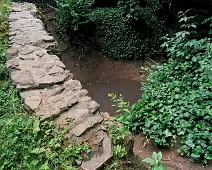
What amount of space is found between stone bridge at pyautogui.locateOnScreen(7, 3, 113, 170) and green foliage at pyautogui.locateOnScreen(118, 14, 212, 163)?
2.83 ft

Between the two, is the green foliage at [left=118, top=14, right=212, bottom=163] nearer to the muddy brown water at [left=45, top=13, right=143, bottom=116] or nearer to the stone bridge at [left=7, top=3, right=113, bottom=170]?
the stone bridge at [left=7, top=3, right=113, bottom=170]

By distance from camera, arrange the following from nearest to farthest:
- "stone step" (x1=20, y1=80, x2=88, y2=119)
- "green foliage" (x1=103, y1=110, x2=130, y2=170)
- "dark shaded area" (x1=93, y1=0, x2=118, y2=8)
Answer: "green foliage" (x1=103, y1=110, x2=130, y2=170) → "stone step" (x1=20, y1=80, x2=88, y2=119) → "dark shaded area" (x1=93, y1=0, x2=118, y2=8)

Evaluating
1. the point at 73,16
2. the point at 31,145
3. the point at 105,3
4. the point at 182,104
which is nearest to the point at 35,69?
the point at 31,145

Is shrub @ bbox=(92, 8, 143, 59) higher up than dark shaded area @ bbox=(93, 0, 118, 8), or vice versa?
dark shaded area @ bbox=(93, 0, 118, 8)

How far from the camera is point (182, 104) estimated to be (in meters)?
3.10

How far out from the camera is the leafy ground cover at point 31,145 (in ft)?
6.45

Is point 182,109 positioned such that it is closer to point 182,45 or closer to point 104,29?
point 182,45

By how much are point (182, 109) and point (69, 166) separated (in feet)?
5.82

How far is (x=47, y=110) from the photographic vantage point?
8.01ft

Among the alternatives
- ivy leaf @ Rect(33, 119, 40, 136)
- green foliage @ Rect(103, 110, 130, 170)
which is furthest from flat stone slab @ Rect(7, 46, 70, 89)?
green foliage @ Rect(103, 110, 130, 170)

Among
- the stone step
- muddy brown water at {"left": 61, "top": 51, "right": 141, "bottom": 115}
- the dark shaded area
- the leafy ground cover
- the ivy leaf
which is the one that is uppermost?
the dark shaded area

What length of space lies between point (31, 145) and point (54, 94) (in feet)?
2.55

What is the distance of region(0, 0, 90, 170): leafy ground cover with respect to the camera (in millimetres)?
1967

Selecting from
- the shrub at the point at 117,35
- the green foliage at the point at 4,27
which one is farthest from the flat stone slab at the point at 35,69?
the shrub at the point at 117,35
